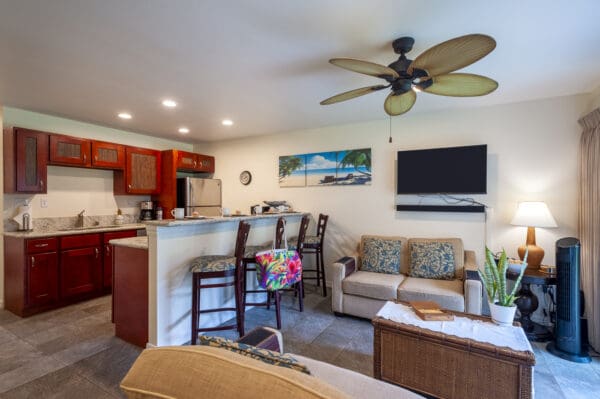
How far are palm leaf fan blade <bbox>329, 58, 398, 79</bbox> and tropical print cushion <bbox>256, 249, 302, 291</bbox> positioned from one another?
5.57 ft

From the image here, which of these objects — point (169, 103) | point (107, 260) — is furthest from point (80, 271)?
point (169, 103)

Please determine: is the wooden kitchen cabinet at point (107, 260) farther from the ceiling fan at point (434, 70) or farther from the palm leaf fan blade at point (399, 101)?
the palm leaf fan blade at point (399, 101)

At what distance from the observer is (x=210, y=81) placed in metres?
2.70

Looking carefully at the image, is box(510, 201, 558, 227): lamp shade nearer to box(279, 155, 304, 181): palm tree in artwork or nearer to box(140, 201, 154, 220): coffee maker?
box(279, 155, 304, 181): palm tree in artwork

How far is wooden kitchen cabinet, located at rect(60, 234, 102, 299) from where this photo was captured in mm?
3537

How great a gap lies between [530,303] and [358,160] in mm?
2510

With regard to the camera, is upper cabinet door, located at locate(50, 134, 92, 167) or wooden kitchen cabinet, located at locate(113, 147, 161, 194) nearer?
upper cabinet door, located at locate(50, 134, 92, 167)

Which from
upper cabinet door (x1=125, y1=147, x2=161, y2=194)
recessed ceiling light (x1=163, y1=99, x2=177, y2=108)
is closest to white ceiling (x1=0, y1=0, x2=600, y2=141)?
recessed ceiling light (x1=163, y1=99, x2=177, y2=108)

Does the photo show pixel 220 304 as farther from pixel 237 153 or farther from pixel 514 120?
pixel 514 120

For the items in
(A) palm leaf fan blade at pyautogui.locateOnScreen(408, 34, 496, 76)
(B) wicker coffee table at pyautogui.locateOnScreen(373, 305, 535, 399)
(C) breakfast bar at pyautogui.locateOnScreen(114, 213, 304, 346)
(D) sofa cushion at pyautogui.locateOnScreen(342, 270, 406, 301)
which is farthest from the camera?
(D) sofa cushion at pyautogui.locateOnScreen(342, 270, 406, 301)

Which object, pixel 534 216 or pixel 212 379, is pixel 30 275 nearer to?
pixel 212 379

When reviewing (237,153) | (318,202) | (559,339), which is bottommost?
(559,339)

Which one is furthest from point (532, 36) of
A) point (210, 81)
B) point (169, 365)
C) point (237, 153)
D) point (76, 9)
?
point (237, 153)

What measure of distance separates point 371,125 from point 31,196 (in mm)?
4561
